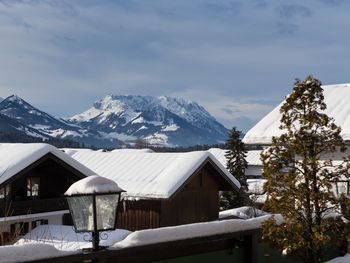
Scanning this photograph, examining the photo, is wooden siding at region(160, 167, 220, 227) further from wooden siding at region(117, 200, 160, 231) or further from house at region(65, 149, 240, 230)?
wooden siding at region(117, 200, 160, 231)

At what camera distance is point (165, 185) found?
80.0 ft

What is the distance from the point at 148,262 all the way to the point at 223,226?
56.0 inches

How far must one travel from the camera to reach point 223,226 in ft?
24.9

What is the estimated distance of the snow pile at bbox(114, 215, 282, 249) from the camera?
6.24 meters

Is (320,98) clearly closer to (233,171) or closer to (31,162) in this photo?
(31,162)

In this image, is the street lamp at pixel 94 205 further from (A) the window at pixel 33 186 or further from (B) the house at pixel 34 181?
(A) the window at pixel 33 186

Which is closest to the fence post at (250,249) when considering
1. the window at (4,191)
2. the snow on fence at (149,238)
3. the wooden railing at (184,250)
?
the wooden railing at (184,250)

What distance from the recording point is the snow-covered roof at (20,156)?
21203 millimetres

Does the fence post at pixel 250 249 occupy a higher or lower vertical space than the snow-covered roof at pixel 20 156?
lower

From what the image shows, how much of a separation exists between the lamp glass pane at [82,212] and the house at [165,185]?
17.9 m

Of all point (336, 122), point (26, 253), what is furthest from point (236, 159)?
point (26, 253)

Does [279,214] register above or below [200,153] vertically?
below

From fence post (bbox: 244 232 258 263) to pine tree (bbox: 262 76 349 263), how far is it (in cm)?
36

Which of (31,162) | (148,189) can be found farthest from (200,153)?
(31,162)
